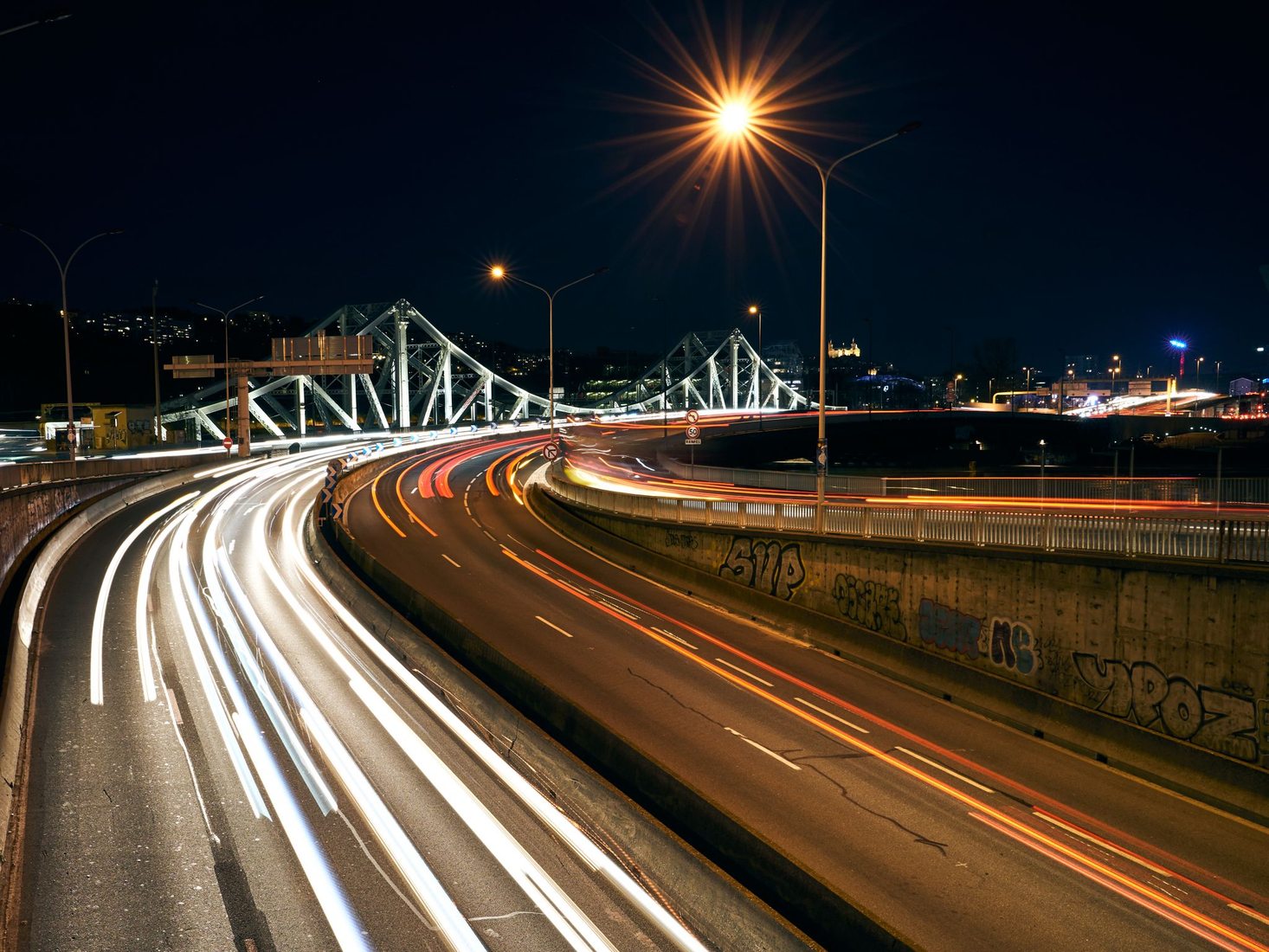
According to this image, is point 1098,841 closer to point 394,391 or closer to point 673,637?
point 673,637

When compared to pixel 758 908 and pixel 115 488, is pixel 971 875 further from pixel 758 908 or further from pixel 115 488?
pixel 115 488

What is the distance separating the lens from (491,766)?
1238cm

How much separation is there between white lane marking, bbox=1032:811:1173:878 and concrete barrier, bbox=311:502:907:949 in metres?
5.23

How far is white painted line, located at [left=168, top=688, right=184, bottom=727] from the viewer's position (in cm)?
1427

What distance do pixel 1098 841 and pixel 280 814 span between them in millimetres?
10108

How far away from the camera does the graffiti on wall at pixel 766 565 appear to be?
2262 cm

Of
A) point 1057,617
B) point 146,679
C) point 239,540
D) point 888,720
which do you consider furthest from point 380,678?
point 239,540

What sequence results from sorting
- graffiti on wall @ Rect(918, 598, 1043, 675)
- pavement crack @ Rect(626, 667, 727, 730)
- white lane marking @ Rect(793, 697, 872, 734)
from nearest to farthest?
white lane marking @ Rect(793, 697, 872, 734) < pavement crack @ Rect(626, 667, 727, 730) < graffiti on wall @ Rect(918, 598, 1043, 675)

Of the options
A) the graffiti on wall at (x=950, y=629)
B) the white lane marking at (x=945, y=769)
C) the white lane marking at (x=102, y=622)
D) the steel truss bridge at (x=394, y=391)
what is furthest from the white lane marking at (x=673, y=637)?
the steel truss bridge at (x=394, y=391)

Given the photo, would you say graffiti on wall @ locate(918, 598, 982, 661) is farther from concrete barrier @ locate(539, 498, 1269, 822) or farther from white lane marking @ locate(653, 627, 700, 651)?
white lane marking @ locate(653, 627, 700, 651)

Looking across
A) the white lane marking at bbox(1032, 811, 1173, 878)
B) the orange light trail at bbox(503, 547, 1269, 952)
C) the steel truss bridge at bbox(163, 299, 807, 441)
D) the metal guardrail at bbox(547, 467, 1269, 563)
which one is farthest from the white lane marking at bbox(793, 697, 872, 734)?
the steel truss bridge at bbox(163, 299, 807, 441)

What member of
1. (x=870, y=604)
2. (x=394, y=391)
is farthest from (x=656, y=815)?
(x=394, y=391)

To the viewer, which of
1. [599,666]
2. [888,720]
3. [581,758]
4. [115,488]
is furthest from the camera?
[115,488]

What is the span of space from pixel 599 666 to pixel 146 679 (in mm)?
8246
